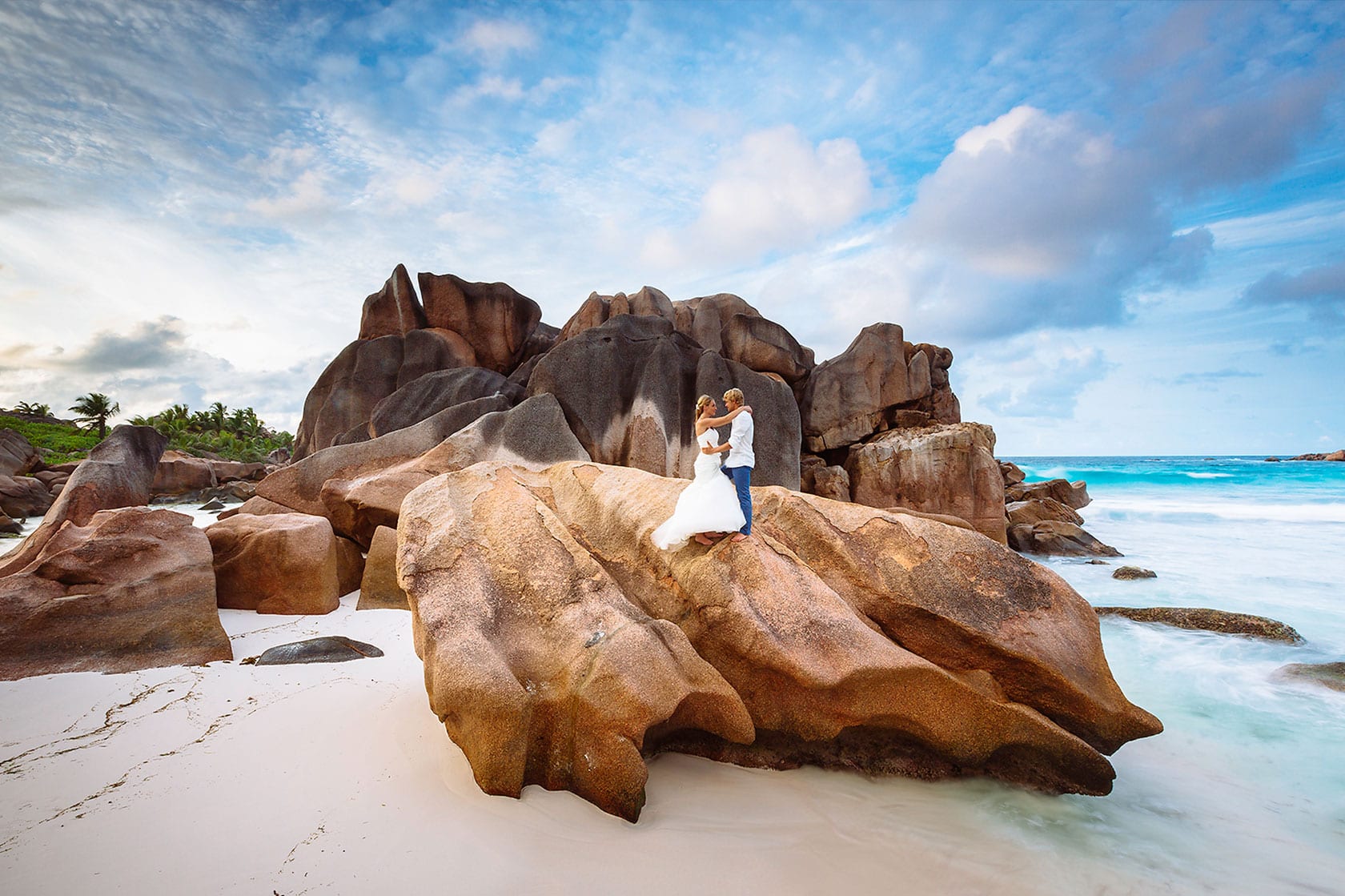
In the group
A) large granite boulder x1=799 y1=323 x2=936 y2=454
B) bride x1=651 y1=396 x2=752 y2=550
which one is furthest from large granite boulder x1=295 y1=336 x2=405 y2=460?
bride x1=651 y1=396 x2=752 y2=550

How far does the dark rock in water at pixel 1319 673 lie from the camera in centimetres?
751

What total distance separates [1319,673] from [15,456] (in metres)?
39.7

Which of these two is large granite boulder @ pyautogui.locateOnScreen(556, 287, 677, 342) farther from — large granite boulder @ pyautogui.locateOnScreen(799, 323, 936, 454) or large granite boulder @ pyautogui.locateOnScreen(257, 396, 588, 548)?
large granite boulder @ pyautogui.locateOnScreen(257, 396, 588, 548)

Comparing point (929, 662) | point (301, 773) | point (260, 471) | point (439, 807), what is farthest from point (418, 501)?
point (260, 471)

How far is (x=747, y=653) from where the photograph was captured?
178 inches

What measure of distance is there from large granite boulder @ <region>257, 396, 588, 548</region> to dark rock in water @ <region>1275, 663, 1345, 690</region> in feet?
39.8

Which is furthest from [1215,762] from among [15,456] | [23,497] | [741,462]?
[15,456]

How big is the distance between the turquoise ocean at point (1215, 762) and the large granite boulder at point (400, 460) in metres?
9.48

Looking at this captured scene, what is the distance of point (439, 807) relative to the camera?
368cm

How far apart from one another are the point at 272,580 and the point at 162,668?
2149mm

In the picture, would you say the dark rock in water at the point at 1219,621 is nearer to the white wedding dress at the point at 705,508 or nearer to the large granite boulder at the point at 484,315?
the white wedding dress at the point at 705,508

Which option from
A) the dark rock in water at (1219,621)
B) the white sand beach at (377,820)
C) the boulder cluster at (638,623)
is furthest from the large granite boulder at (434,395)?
the dark rock in water at (1219,621)

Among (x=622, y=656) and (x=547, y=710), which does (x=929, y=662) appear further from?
(x=547, y=710)

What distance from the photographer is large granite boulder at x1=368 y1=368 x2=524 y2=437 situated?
15391 mm
